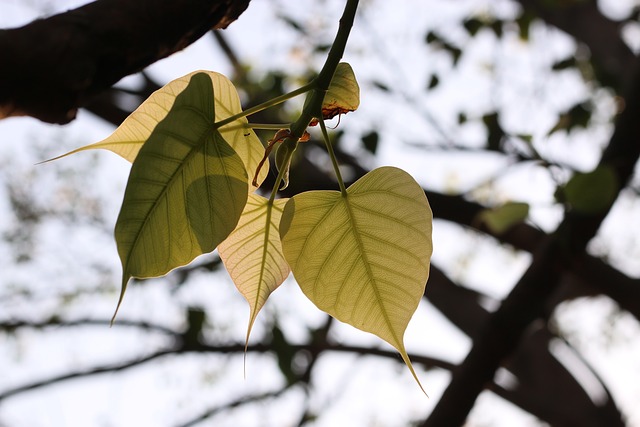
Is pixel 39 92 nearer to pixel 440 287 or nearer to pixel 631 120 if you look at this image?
pixel 631 120

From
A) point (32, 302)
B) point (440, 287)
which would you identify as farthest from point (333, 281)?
point (32, 302)

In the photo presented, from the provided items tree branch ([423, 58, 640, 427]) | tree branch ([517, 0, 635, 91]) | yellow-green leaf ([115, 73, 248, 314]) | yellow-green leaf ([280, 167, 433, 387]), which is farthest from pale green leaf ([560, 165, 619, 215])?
tree branch ([517, 0, 635, 91])

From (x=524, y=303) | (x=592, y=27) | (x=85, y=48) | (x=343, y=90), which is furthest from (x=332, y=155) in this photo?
(x=592, y=27)

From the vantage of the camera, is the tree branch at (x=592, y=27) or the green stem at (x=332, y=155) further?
the tree branch at (x=592, y=27)

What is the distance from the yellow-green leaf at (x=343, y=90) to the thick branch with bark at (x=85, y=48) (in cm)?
11

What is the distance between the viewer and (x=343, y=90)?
389 millimetres

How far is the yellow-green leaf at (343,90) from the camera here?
39cm

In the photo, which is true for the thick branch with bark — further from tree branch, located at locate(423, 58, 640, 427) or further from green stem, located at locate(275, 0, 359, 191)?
tree branch, located at locate(423, 58, 640, 427)

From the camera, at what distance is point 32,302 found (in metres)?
2.67

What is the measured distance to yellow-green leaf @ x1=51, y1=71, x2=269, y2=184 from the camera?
39 cm

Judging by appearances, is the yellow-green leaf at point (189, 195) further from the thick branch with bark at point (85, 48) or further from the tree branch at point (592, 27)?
the tree branch at point (592, 27)

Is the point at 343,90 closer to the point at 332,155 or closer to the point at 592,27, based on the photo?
the point at 332,155

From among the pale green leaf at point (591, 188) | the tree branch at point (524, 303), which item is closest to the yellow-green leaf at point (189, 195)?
the pale green leaf at point (591, 188)

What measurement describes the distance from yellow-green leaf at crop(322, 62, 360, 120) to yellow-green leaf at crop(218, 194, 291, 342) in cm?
8
